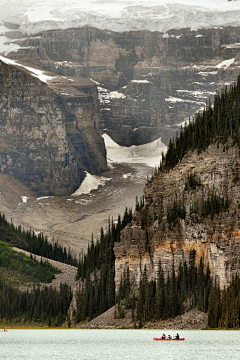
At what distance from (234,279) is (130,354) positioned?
40762 millimetres

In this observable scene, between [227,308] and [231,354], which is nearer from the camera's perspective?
[231,354]

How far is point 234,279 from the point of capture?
636 ft

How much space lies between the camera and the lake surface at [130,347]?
155000mm

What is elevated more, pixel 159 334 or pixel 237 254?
pixel 237 254

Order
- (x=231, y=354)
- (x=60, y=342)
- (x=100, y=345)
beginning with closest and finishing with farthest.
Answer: (x=231, y=354), (x=100, y=345), (x=60, y=342)

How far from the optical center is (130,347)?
16900 centimetres

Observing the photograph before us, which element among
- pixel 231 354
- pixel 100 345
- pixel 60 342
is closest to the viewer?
pixel 231 354

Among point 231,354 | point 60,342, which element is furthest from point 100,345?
point 231,354

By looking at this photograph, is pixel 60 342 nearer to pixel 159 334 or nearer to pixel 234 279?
pixel 159 334

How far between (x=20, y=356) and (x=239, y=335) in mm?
37509

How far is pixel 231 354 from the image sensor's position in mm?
152500

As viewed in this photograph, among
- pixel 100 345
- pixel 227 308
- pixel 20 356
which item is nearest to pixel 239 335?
pixel 227 308

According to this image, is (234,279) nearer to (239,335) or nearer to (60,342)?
(239,335)

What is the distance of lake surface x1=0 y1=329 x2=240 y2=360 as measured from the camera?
15500cm
